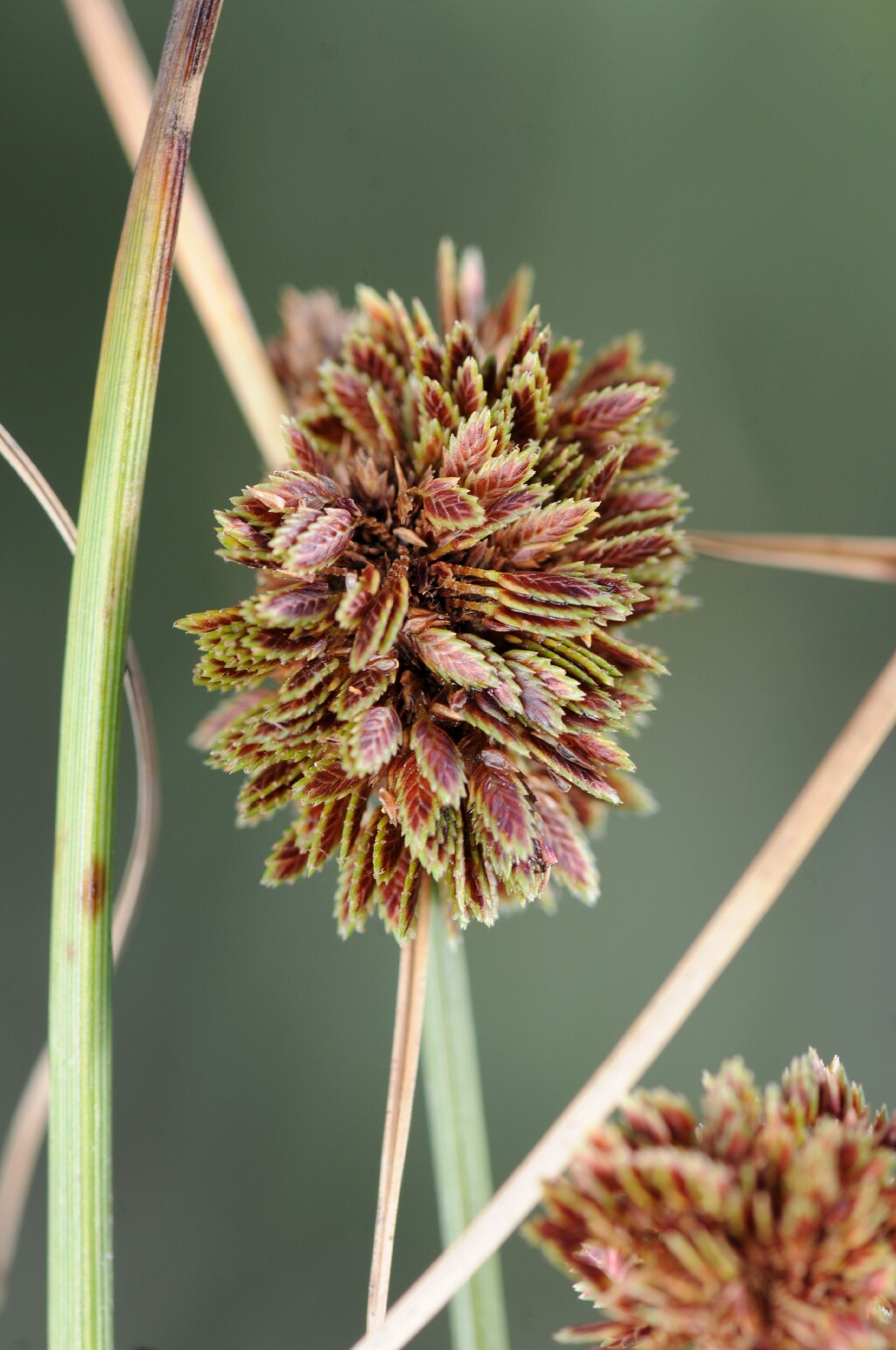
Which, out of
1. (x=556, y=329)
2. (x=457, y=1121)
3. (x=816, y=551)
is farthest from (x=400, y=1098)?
(x=556, y=329)

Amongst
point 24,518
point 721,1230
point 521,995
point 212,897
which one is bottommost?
point 721,1230

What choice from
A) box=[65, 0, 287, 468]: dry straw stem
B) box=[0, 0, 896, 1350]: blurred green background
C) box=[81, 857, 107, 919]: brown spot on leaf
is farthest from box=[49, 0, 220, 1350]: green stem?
box=[0, 0, 896, 1350]: blurred green background

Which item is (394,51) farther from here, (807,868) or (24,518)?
(807,868)

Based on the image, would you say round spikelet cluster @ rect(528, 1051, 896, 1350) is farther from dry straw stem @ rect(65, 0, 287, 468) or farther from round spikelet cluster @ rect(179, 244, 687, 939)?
dry straw stem @ rect(65, 0, 287, 468)

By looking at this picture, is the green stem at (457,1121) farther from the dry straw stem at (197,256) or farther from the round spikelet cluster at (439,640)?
the dry straw stem at (197,256)

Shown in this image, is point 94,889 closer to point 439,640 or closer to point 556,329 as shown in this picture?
point 439,640

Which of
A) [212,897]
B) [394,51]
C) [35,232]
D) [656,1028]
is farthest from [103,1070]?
[394,51]
